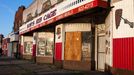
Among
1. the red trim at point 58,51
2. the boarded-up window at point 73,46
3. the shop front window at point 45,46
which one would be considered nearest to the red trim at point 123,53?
the boarded-up window at point 73,46

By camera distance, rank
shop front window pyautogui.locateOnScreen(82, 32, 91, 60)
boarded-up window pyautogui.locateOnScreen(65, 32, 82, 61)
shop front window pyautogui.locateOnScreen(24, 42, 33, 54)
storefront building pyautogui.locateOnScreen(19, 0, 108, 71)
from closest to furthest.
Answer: storefront building pyautogui.locateOnScreen(19, 0, 108, 71), shop front window pyautogui.locateOnScreen(82, 32, 91, 60), boarded-up window pyautogui.locateOnScreen(65, 32, 82, 61), shop front window pyautogui.locateOnScreen(24, 42, 33, 54)

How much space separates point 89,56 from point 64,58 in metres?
2.75

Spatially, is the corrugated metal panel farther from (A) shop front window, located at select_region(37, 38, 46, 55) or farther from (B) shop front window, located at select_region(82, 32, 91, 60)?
(A) shop front window, located at select_region(37, 38, 46, 55)

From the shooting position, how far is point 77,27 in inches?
998

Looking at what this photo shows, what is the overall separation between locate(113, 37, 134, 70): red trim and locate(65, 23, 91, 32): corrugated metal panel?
Result: 18.8 feet

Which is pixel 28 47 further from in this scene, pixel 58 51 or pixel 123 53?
pixel 123 53

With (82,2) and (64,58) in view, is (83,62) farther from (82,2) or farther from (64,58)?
(82,2)

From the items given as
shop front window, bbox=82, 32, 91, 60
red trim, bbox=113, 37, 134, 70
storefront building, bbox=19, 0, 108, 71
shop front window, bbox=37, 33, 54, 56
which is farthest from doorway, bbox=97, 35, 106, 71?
shop front window, bbox=37, 33, 54, 56

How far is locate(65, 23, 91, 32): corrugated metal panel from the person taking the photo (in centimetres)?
2478

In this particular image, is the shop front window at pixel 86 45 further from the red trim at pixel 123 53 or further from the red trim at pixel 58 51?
the red trim at pixel 123 53

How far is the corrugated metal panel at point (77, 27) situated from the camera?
→ 24.8 meters

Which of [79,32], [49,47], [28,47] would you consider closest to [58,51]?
[79,32]

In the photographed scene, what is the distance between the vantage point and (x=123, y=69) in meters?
17.9

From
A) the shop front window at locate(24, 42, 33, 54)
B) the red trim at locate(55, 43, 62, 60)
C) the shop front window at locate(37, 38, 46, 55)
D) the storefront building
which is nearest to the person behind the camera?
the storefront building
